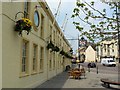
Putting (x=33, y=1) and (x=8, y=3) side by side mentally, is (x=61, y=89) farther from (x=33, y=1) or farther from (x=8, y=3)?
(x=8, y=3)

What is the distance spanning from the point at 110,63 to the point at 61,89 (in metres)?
59.2

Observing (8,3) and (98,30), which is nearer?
(8,3)

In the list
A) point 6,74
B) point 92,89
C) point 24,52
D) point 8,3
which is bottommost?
point 92,89

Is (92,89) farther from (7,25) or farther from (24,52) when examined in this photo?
(7,25)

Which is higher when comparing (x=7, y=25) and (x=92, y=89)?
(x=7, y=25)

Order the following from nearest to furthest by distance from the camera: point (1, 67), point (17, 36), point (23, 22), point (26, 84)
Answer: point (1, 67), point (23, 22), point (17, 36), point (26, 84)

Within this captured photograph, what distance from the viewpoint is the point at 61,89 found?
15945 mm

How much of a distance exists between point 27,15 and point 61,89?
436 centimetres

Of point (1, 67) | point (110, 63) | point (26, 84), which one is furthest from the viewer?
point (110, 63)

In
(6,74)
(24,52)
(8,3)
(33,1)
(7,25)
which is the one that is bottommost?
(6,74)

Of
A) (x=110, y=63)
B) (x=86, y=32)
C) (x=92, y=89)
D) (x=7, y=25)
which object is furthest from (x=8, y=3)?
(x=110, y=63)

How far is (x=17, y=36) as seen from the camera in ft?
40.6

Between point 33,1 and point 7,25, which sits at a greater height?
point 33,1

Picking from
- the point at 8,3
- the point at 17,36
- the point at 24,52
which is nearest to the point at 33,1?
the point at 24,52
